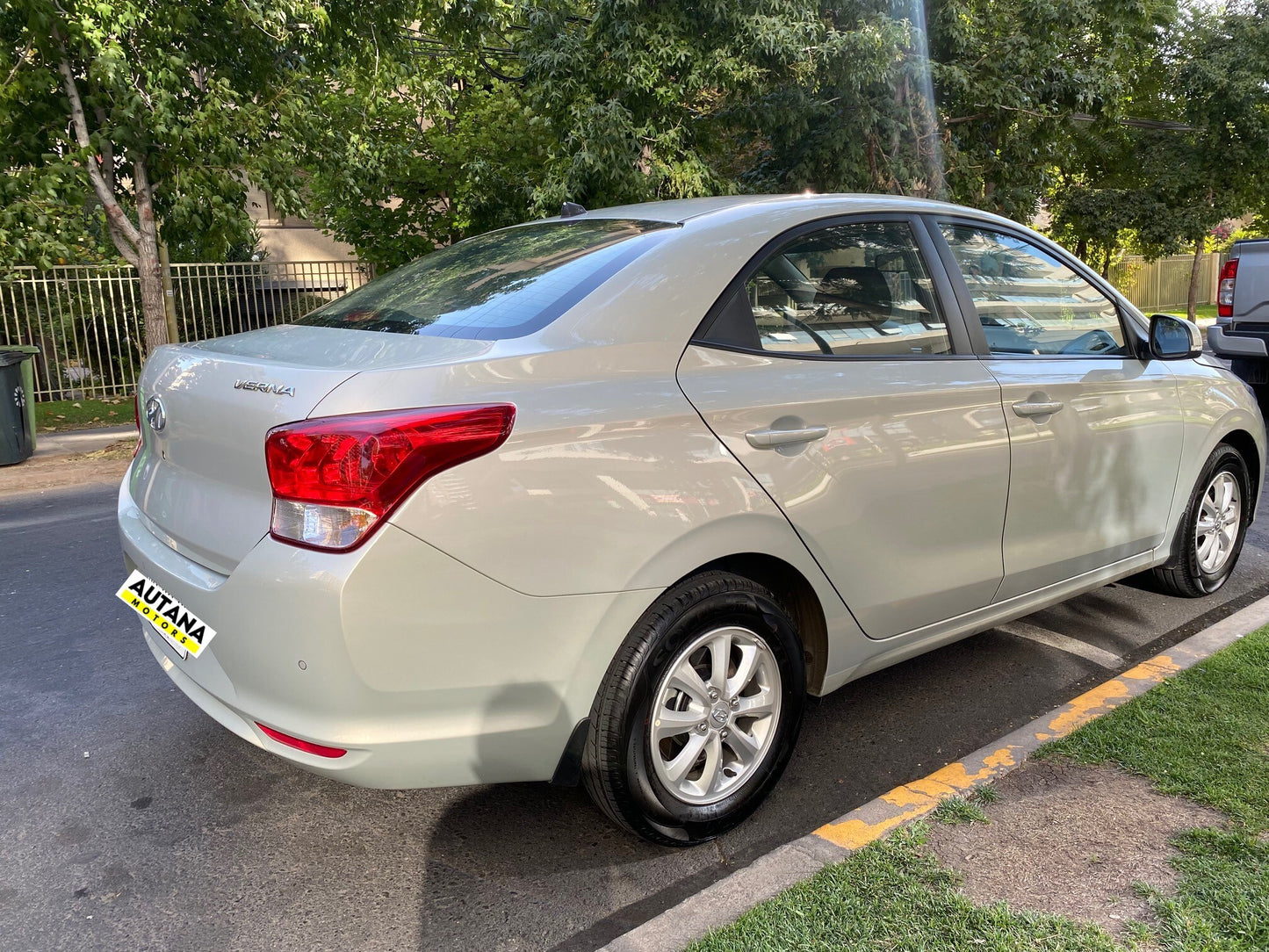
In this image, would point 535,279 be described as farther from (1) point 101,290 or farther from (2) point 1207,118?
(2) point 1207,118

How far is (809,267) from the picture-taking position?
306 cm

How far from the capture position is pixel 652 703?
256 centimetres

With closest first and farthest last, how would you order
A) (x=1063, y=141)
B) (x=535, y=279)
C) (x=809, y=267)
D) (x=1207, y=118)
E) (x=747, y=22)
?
(x=535, y=279), (x=809, y=267), (x=747, y=22), (x=1063, y=141), (x=1207, y=118)

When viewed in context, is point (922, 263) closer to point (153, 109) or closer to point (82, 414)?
point (153, 109)

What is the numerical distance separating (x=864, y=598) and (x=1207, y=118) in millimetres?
23159

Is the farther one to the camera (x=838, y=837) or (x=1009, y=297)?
(x=1009, y=297)

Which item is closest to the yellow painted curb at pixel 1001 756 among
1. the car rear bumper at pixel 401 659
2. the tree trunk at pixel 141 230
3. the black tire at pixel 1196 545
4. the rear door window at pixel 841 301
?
the black tire at pixel 1196 545

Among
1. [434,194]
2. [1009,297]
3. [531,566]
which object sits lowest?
[531,566]

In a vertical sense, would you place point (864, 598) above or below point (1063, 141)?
below

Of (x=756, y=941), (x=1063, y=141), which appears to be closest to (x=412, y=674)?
(x=756, y=941)

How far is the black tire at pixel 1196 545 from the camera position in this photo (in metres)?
4.43

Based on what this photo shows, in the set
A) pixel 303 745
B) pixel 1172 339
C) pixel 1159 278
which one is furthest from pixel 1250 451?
pixel 1159 278

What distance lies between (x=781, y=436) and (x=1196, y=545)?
9.30ft

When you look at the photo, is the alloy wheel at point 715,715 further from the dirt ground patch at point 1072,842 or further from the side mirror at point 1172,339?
the side mirror at point 1172,339
